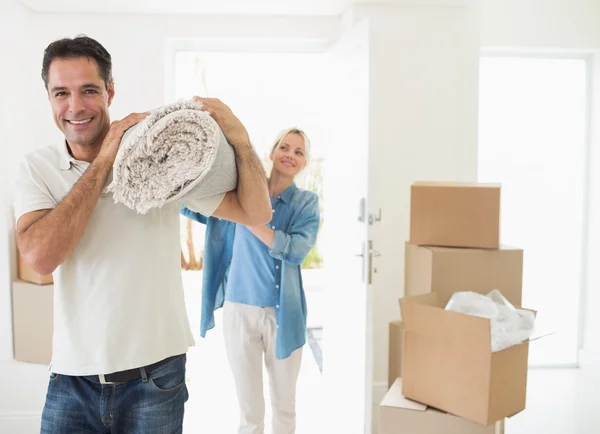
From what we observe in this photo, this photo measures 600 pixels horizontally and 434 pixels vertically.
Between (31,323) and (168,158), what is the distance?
7.10 ft

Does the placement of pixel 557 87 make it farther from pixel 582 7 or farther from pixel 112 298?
pixel 112 298

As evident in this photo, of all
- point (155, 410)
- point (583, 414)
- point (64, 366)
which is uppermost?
point (64, 366)

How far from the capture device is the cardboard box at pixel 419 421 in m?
1.81

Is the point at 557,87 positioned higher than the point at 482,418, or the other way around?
the point at 557,87

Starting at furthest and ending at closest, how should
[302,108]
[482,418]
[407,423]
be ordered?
[302,108] → [407,423] → [482,418]

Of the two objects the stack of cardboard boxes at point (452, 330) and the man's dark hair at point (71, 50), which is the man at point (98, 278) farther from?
the stack of cardboard boxes at point (452, 330)

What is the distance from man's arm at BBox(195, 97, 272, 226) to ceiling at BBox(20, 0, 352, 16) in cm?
202

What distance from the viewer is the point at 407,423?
187 centimetres

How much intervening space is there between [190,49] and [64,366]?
2465 mm

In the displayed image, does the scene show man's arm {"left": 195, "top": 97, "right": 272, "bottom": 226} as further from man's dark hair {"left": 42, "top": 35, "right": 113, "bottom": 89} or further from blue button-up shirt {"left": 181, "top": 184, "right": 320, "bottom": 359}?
blue button-up shirt {"left": 181, "top": 184, "right": 320, "bottom": 359}

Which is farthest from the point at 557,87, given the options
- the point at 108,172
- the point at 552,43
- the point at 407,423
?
the point at 108,172

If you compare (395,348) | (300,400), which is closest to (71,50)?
(395,348)

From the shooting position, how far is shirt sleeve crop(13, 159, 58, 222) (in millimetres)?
1113

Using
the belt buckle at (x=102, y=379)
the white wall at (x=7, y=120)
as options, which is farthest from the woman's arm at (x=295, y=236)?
the white wall at (x=7, y=120)
